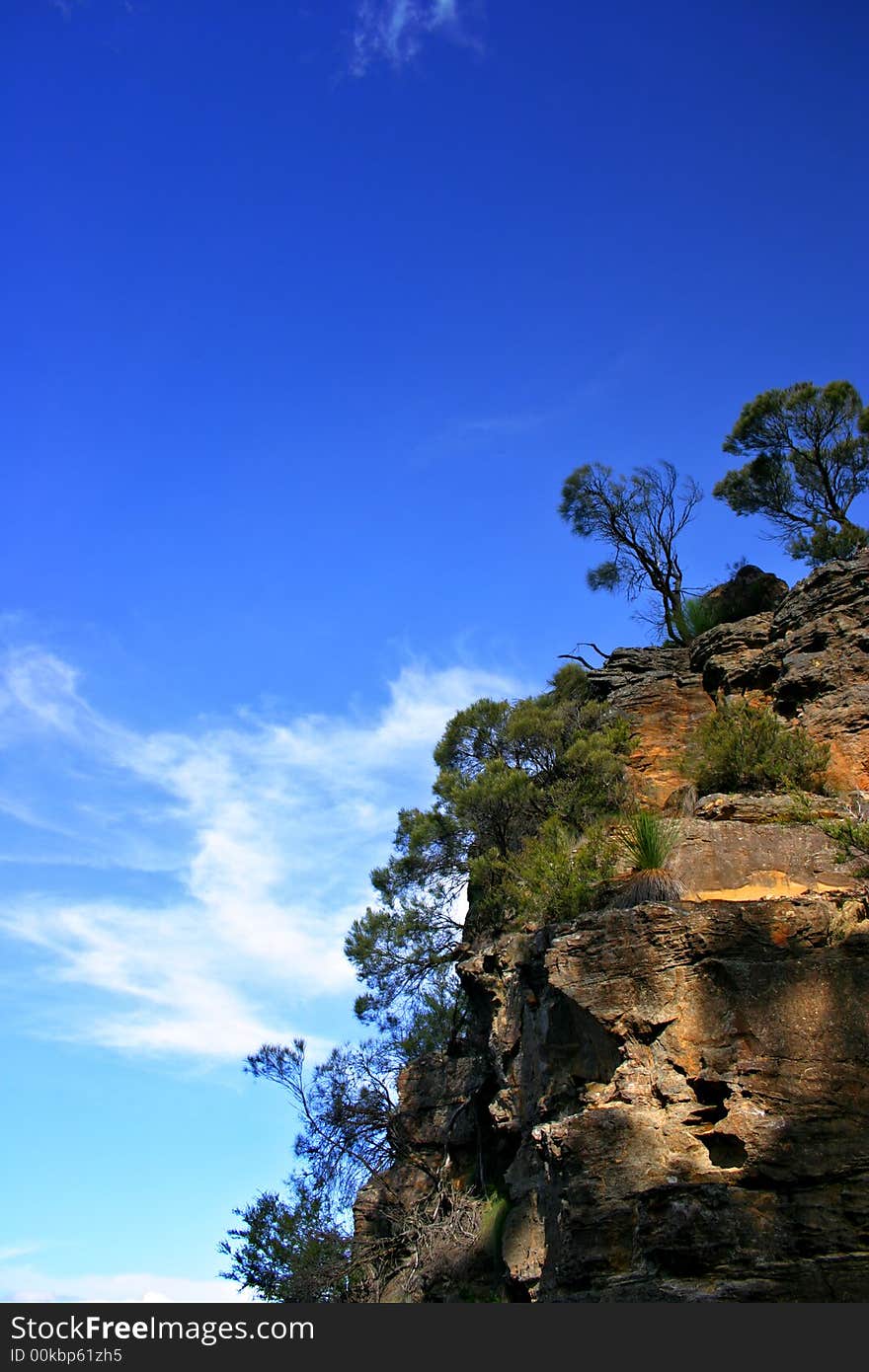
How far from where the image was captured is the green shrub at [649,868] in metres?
11.2

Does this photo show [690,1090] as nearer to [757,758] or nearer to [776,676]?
[757,758]

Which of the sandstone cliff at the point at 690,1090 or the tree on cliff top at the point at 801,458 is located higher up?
the tree on cliff top at the point at 801,458

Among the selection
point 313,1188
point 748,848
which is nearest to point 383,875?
point 313,1188

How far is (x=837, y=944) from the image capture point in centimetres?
934

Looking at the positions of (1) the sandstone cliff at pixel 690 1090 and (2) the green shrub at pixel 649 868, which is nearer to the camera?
(1) the sandstone cliff at pixel 690 1090

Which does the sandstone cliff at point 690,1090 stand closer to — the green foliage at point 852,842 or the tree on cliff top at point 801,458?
the green foliage at point 852,842

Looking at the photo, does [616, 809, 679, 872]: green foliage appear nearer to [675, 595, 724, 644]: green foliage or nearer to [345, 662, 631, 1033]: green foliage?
[345, 662, 631, 1033]: green foliage

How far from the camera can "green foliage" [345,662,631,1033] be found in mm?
17078

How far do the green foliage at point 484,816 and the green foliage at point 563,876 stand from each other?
1.43 meters

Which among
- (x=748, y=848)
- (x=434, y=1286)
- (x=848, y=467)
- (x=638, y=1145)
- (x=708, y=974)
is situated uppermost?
(x=848, y=467)

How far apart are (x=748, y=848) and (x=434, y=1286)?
692 cm

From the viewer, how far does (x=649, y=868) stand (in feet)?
38.1

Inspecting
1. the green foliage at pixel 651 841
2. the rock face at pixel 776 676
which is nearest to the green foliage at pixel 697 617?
the rock face at pixel 776 676

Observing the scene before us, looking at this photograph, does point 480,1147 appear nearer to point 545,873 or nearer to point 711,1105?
point 545,873
